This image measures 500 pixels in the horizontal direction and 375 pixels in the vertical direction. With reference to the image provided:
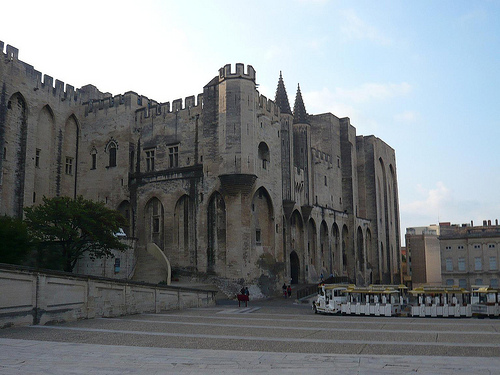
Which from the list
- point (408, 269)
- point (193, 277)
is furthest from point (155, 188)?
point (408, 269)

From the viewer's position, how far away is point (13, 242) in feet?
84.9

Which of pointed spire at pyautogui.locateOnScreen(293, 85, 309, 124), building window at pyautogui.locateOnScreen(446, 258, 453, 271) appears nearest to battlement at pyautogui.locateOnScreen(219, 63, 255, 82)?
pointed spire at pyautogui.locateOnScreen(293, 85, 309, 124)

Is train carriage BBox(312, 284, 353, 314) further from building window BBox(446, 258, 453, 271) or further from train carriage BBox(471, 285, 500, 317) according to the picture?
building window BBox(446, 258, 453, 271)

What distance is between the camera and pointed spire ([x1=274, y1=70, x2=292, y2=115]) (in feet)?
140

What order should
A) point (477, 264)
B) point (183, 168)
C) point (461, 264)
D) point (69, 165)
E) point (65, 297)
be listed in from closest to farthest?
point (65, 297), point (183, 168), point (69, 165), point (477, 264), point (461, 264)

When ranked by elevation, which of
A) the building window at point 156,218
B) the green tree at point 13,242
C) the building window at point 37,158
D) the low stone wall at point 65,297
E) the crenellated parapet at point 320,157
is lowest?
the low stone wall at point 65,297

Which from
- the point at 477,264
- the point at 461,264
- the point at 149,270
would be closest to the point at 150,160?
the point at 149,270

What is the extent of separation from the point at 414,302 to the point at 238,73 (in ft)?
67.4

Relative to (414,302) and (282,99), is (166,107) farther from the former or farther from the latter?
(414,302)

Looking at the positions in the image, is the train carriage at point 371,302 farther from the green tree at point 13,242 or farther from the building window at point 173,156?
the building window at point 173,156

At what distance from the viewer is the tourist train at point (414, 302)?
22.8 metres

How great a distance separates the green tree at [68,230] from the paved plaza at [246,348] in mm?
11508

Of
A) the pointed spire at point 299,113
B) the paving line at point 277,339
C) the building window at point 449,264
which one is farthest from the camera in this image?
the building window at point 449,264

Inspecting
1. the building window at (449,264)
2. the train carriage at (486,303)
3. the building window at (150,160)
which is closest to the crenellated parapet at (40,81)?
the building window at (150,160)
